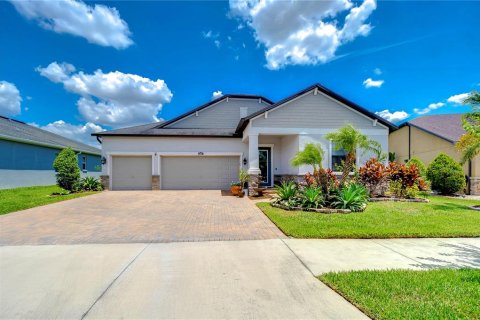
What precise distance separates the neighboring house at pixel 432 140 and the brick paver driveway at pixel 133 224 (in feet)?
49.3

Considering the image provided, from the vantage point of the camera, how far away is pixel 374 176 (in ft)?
36.6

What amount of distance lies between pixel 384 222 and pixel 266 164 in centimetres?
1008

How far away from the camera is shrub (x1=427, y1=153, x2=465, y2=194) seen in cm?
1370

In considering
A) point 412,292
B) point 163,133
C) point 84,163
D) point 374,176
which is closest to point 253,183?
point 374,176

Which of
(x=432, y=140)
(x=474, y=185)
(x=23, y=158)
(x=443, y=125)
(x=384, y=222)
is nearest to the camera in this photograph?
(x=384, y=222)

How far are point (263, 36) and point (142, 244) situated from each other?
1188 cm

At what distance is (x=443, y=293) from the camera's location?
3.18 meters

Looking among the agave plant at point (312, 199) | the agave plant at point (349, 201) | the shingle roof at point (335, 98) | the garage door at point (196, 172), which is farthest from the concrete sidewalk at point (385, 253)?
the garage door at point (196, 172)

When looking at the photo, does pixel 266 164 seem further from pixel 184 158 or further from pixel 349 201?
pixel 349 201

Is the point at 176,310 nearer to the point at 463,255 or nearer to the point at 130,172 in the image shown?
the point at 463,255

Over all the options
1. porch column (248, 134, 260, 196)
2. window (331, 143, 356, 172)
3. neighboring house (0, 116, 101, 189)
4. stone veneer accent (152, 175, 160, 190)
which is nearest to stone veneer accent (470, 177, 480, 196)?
window (331, 143, 356, 172)

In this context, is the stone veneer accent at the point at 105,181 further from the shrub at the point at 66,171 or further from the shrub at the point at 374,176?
the shrub at the point at 374,176

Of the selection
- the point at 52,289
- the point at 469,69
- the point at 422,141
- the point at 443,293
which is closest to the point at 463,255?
the point at 443,293

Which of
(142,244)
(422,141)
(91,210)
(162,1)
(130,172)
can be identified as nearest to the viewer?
(142,244)
